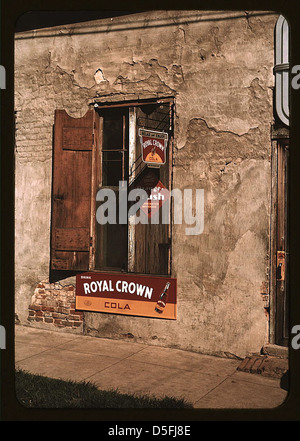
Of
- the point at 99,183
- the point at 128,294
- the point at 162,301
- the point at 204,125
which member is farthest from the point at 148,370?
the point at 204,125

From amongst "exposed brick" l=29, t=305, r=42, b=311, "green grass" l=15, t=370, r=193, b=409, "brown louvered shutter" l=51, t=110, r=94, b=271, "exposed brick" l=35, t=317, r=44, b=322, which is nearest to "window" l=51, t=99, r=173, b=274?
"brown louvered shutter" l=51, t=110, r=94, b=271

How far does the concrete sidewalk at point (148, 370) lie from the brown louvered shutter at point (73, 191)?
3.62 ft

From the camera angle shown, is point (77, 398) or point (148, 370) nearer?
point (77, 398)

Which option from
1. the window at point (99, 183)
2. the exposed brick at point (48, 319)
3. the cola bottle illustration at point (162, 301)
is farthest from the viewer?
the exposed brick at point (48, 319)

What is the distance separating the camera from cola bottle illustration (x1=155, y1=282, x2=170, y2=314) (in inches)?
257

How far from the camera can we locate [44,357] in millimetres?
6113

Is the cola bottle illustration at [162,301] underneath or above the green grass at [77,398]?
above

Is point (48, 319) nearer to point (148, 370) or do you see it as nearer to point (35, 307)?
point (35, 307)

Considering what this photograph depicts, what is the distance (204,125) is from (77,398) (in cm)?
354

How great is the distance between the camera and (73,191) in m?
6.99

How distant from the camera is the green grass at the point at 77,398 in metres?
4.71

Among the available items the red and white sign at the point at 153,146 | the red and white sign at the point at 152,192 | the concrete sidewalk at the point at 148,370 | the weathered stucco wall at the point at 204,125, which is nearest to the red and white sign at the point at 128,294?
the weathered stucco wall at the point at 204,125

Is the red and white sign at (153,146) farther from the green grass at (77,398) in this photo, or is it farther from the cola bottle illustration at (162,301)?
the green grass at (77,398)

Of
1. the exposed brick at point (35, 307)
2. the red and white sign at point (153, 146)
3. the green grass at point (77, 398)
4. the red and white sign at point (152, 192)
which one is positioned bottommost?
the green grass at point (77, 398)
